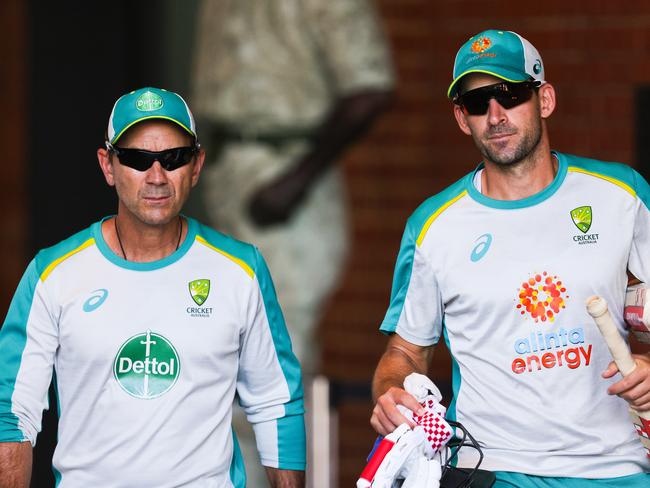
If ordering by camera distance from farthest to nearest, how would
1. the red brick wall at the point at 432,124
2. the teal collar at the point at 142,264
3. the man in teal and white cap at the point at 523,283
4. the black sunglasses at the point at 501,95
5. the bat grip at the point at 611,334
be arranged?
the red brick wall at the point at 432,124 → the teal collar at the point at 142,264 → the black sunglasses at the point at 501,95 → the man in teal and white cap at the point at 523,283 → the bat grip at the point at 611,334

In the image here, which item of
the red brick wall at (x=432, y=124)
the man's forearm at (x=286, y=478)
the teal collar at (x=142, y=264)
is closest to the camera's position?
the teal collar at (x=142, y=264)

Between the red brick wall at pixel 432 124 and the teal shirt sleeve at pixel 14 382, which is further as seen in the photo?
the red brick wall at pixel 432 124

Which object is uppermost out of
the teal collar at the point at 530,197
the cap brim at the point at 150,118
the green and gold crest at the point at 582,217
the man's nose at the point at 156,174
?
the cap brim at the point at 150,118

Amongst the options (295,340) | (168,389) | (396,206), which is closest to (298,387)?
(168,389)

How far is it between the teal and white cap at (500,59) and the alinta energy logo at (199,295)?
0.93 metres

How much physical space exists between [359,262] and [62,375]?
3163mm

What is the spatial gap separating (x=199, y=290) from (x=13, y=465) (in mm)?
733

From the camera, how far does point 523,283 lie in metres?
4.20

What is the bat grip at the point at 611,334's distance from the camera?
151 inches

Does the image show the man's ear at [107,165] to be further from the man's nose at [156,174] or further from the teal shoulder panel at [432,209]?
the teal shoulder panel at [432,209]

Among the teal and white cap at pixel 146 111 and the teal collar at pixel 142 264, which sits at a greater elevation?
the teal and white cap at pixel 146 111

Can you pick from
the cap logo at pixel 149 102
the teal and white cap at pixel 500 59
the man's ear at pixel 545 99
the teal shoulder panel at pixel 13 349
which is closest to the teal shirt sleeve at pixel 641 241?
the man's ear at pixel 545 99

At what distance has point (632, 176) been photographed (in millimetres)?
4305

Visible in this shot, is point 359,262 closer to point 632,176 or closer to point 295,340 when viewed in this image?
point 295,340
